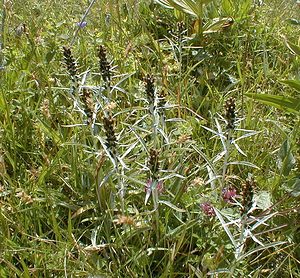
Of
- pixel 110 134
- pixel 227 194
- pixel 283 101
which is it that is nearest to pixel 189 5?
pixel 283 101

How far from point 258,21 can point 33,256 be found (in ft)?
5.61

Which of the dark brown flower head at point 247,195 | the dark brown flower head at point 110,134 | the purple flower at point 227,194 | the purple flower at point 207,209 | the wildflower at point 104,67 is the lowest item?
the purple flower at point 227,194

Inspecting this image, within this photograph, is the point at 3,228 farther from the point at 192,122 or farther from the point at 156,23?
the point at 156,23

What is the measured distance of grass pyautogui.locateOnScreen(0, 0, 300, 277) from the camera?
1.35 m

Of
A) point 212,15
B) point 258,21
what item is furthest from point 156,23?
point 258,21

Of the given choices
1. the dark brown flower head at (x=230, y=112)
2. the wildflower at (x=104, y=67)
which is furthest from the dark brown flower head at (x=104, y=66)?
the dark brown flower head at (x=230, y=112)

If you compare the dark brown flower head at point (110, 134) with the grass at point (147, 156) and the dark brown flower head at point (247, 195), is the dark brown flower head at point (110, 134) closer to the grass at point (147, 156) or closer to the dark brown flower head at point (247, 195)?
the grass at point (147, 156)

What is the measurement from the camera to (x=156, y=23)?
8.48ft

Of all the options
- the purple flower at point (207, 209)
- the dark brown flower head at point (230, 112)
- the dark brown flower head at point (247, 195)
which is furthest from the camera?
the purple flower at point (207, 209)

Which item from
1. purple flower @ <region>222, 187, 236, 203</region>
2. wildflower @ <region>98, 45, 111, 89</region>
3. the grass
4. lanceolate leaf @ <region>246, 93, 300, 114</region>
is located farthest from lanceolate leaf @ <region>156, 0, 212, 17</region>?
purple flower @ <region>222, 187, 236, 203</region>

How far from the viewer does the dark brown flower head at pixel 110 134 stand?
4.02 ft

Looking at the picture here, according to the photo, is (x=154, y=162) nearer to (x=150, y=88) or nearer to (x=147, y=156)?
(x=150, y=88)

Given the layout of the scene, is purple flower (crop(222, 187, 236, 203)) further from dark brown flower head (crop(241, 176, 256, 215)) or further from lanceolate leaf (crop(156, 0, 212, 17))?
lanceolate leaf (crop(156, 0, 212, 17))

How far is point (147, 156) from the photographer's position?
5.22ft
